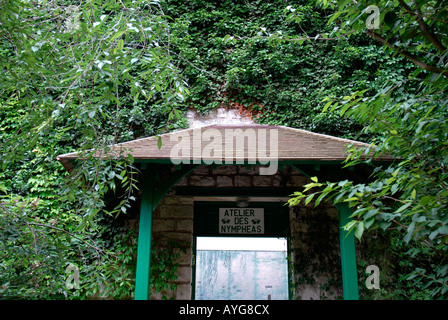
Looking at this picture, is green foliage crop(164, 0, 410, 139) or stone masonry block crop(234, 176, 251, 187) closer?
stone masonry block crop(234, 176, 251, 187)

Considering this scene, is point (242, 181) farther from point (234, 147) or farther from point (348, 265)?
point (348, 265)

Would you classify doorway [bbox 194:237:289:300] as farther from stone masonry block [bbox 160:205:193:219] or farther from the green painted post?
the green painted post

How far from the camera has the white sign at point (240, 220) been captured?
254 inches

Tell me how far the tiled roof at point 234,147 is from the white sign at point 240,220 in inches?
64.5

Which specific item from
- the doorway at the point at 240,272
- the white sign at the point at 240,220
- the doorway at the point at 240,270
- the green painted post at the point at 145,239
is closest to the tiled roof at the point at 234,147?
the green painted post at the point at 145,239

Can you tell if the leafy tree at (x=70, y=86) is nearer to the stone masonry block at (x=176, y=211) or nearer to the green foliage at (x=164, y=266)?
the green foliage at (x=164, y=266)

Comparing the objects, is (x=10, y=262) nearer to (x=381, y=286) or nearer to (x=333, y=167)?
(x=333, y=167)

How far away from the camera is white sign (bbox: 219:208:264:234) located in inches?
254

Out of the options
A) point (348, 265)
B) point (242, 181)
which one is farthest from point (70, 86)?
point (242, 181)

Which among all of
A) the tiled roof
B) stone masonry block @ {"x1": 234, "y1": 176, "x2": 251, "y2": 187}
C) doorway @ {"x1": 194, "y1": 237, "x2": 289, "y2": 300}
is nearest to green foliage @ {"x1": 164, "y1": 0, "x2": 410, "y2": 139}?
stone masonry block @ {"x1": 234, "y1": 176, "x2": 251, "y2": 187}

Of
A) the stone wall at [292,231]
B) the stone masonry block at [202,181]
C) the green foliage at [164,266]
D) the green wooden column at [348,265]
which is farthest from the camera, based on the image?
the stone masonry block at [202,181]

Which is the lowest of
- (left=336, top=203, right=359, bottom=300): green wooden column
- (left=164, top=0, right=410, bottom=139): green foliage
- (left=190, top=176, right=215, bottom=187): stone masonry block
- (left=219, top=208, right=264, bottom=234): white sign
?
(left=336, top=203, right=359, bottom=300): green wooden column

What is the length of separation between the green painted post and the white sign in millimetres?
2154
